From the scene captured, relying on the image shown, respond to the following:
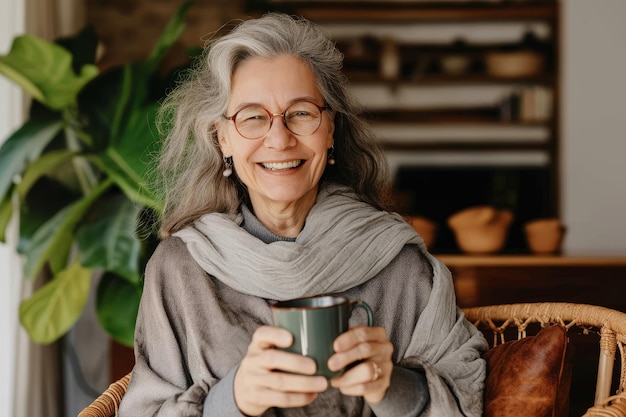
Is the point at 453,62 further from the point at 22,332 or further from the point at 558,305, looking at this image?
the point at 558,305

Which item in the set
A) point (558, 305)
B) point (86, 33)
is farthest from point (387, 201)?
point (86, 33)

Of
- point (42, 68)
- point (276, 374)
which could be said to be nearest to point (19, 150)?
point (42, 68)

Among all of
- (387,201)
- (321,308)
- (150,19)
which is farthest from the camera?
(150,19)

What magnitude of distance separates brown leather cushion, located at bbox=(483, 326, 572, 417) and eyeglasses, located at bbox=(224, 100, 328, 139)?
539mm

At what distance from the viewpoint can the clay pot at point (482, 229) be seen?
3.31 m

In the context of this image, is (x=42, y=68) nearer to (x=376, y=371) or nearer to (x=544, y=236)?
(x=376, y=371)

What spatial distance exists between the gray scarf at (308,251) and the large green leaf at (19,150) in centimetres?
115

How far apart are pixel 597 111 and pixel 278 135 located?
4.44 meters

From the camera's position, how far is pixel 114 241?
86.9 inches

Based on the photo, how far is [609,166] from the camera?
5.17 m

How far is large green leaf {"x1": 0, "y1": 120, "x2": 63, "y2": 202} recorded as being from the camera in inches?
92.0

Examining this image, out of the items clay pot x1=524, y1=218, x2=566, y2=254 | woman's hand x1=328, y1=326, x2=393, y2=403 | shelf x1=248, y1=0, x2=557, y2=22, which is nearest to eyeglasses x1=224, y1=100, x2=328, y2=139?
woman's hand x1=328, y1=326, x2=393, y2=403

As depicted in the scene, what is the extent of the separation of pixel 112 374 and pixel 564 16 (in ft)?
13.2

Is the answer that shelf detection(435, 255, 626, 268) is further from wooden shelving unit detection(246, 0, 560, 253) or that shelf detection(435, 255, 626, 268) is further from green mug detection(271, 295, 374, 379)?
green mug detection(271, 295, 374, 379)
